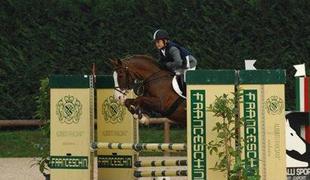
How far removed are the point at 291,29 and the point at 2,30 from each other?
432 cm

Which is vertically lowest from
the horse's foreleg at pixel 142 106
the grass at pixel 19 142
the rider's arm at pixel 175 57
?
the grass at pixel 19 142

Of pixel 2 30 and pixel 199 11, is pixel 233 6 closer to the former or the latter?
pixel 199 11

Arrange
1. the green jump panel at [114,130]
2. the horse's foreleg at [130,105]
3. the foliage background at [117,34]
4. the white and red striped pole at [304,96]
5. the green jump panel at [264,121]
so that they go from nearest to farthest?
the green jump panel at [264,121] < the horse's foreleg at [130,105] < the white and red striped pole at [304,96] < the green jump panel at [114,130] < the foliage background at [117,34]

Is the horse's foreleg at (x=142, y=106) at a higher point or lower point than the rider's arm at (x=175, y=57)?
lower

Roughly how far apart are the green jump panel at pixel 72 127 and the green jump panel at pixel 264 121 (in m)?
1.58

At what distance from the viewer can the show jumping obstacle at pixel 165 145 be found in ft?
26.4

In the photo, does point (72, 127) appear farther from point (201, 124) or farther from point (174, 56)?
point (201, 124)

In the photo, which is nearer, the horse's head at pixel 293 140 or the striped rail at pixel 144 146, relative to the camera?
the striped rail at pixel 144 146

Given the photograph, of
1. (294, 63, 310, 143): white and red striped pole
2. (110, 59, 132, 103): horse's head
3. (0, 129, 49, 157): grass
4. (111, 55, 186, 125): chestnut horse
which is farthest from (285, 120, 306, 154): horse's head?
(0, 129, 49, 157): grass

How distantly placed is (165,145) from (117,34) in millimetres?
6793

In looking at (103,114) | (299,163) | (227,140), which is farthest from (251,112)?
(103,114)

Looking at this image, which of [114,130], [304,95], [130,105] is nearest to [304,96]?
[304,95]

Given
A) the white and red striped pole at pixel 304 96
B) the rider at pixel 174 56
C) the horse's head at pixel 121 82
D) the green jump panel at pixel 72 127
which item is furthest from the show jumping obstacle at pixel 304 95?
the green jump panel at pixel 72 127

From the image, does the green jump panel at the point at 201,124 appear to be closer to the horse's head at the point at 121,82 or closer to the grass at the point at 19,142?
the horse's head at the point at 121,82
